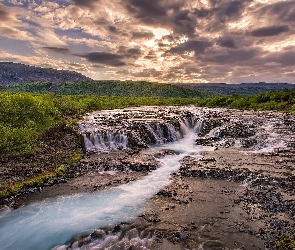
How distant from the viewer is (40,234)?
1199cm

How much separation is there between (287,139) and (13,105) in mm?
26997

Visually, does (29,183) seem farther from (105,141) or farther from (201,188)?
(105,141)

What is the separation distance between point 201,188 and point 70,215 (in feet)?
24.3

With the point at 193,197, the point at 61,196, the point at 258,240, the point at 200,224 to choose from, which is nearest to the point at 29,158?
the point at 61,196

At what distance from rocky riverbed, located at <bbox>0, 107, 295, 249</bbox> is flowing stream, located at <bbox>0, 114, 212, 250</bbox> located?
2.23ft

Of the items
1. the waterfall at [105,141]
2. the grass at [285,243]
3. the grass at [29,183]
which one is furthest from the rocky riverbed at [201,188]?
the grass at [29,183]

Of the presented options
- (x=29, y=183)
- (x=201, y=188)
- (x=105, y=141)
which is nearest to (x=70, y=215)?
(x=29, y=183)

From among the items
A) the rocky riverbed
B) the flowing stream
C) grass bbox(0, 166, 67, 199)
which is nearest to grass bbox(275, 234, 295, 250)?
the rocky riverbed

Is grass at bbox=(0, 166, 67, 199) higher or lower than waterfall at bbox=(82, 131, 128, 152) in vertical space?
lower

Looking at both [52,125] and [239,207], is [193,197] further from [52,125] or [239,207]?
[52,125]

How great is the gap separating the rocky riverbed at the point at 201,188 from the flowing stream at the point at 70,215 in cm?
68

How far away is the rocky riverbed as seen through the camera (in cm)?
1095

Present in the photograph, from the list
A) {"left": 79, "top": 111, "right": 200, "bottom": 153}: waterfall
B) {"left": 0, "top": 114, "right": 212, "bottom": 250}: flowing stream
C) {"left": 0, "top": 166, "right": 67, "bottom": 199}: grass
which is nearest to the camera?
{"left": 0, "top": 114, "right": 212, "bottom": 250}: flowing stream

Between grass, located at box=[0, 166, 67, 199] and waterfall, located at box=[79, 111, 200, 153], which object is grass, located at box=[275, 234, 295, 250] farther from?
waterfall, located at box=[79, 111, 200, 153]
